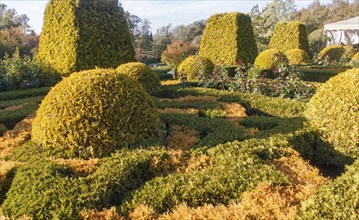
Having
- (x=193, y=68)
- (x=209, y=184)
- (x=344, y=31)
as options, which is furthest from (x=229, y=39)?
(x=344, y=31)

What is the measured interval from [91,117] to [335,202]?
344 centimetres

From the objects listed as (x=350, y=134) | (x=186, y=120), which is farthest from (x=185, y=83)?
(x=350, y=134)

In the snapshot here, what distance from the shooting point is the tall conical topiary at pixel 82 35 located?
11016 mm

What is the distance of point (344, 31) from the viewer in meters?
43.7

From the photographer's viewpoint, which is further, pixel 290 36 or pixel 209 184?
pixel 290 36

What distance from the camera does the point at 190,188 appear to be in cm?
408

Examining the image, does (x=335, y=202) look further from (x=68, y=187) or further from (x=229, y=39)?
(x=229, y=39)

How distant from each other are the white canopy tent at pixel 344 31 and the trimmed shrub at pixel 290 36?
58.2ft

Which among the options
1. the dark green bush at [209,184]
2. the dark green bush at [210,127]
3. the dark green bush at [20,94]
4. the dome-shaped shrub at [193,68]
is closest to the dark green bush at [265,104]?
the dark green bush at [210,127]

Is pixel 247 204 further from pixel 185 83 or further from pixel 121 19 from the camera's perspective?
pixel 121 19

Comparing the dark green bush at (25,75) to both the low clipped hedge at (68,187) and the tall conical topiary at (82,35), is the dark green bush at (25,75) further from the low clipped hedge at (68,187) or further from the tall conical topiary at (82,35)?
the low clipped hedge at (68,187)

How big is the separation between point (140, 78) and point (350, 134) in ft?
19.0

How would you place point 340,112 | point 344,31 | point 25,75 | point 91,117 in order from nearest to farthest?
point 91,117, point 340,112, point 25,75, point 344,31

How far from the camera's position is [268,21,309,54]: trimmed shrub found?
25.7 m
